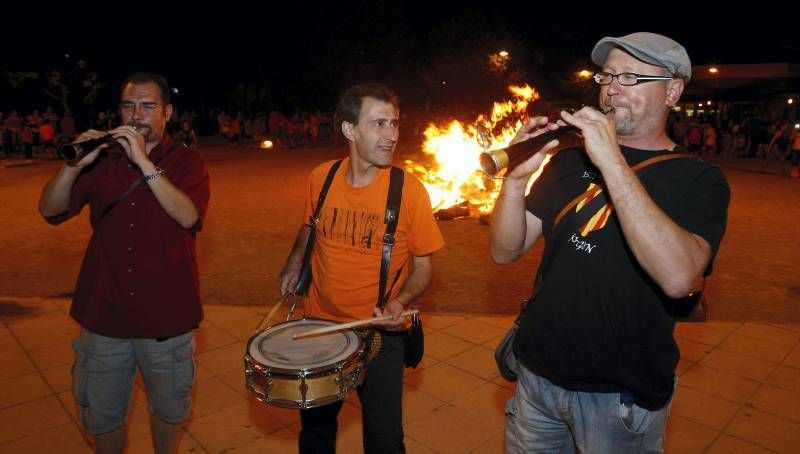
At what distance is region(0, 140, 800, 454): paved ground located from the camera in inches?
154

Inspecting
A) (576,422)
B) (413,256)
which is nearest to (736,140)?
(413,256)

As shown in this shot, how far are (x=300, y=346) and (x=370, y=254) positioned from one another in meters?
0.62

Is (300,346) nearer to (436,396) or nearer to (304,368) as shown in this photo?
(304,368)

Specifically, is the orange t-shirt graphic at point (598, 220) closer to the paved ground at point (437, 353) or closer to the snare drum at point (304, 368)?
the snare drum at point (304, 368)

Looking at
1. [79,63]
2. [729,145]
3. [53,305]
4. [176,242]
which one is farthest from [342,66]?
[176,242]

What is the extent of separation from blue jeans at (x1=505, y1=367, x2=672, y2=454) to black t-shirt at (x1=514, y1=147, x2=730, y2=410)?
60 mm

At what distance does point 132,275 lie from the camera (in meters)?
2.99

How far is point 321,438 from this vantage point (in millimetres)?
3023

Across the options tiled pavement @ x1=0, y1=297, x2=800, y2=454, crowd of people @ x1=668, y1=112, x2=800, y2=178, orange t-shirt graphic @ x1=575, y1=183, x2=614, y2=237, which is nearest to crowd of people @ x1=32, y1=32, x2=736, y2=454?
orange t-shirt graphic @ x1=575, y1=183, x2=614, y2=237

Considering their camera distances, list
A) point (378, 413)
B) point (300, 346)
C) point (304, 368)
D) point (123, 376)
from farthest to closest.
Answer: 1. point (123, 376)
2. point (378, 413)
3. point (300, 346)
4. point (304, 368)

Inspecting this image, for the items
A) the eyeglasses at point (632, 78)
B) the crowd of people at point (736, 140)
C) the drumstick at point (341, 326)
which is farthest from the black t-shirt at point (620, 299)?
the crowd of people at point (736, 140)

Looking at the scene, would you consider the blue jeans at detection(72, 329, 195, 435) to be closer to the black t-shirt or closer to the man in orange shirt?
the man in orange shirt

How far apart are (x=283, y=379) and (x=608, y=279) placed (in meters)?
1.44

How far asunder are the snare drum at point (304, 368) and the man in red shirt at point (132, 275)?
2.09 feet
